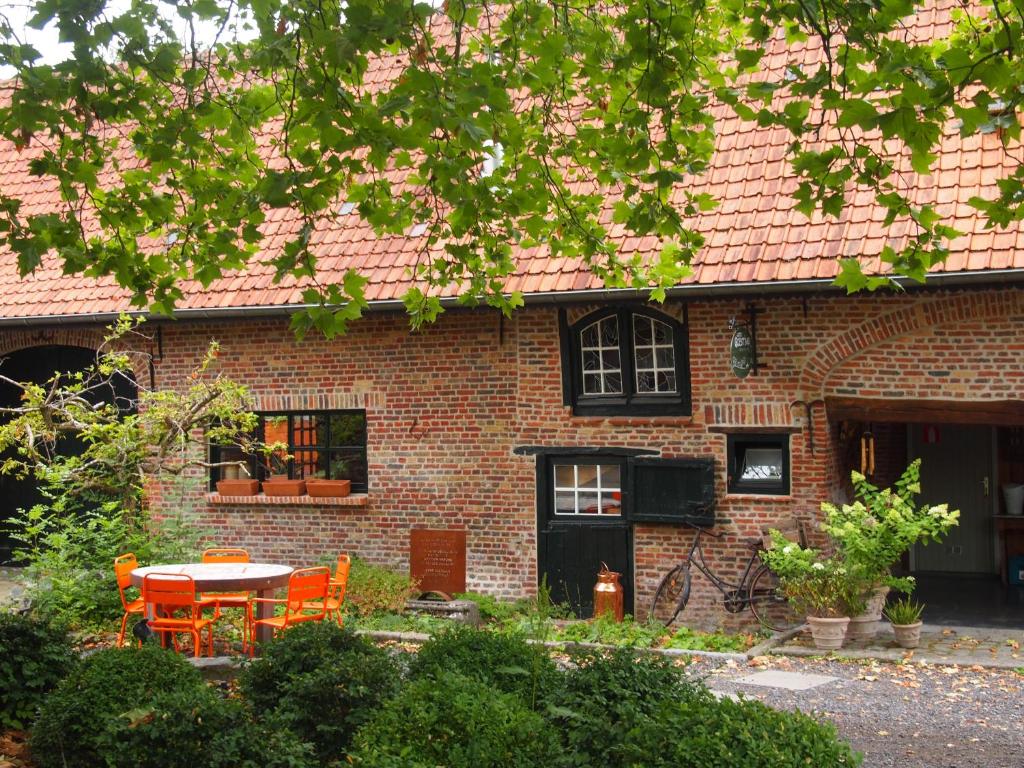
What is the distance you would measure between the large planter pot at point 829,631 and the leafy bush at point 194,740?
20.2ft

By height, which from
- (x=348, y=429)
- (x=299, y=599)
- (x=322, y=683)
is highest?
(x=348, y=429)

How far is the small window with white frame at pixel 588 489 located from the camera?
42.7 ft

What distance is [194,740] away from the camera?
573 cm

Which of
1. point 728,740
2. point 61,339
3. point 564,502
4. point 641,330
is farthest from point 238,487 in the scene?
point 728,740

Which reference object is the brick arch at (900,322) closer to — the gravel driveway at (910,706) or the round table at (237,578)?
the gravel driveway at (910,706)

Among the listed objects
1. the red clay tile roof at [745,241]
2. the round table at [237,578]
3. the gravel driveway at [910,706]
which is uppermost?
the red clay tile roof at [745,241]

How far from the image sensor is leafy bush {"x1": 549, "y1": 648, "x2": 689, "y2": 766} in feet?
17.0

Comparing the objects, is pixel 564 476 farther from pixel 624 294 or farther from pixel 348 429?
pixel 348 429

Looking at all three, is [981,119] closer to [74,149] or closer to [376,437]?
[74,149]

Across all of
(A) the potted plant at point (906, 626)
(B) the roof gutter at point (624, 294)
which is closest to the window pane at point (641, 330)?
(B) the roof gutter at point (624, 294)

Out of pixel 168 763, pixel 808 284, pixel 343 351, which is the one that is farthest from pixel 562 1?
pixel 343 351

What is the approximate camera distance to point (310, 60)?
6254mm

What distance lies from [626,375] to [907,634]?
379 centimetres

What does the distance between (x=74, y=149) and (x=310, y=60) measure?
5.80 ft
